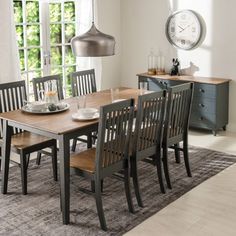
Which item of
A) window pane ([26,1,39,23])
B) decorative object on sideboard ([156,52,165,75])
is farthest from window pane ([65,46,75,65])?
decorative object on sideboard ([156,52,165,75])

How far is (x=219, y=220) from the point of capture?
10.7 feet

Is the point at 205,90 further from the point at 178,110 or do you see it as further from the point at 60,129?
the point at 60,129

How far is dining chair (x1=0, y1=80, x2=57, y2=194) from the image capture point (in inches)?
144

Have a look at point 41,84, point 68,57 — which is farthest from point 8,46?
point 68,57

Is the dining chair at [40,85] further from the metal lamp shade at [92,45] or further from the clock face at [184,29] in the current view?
the clock face at [184,29]

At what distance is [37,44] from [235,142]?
114 inches

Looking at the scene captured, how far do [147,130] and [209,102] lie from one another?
86.3 inches

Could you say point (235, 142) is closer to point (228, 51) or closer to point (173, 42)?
point (228, 51)

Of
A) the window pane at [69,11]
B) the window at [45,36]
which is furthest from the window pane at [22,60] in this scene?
the window pane at [69,11]

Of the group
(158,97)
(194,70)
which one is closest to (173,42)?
(194,70)

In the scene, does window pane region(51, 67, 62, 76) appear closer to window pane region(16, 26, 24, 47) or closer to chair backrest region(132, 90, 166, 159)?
window pane region(16, 26, 24, 47)

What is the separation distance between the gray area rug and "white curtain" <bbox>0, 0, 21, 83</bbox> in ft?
3.80

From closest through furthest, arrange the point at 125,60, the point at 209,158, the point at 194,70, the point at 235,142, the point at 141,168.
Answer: the point at 141,168, the point at 209,158, the point at 235,142, the point at 194,70, the point at 125,60

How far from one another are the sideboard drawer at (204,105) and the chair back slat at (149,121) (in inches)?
77.5
